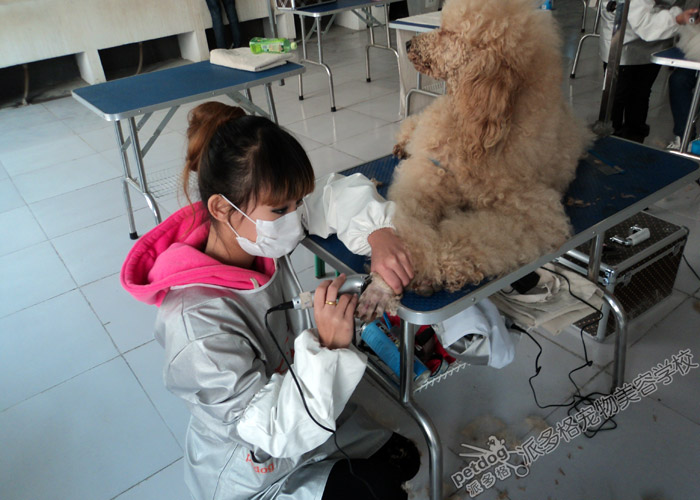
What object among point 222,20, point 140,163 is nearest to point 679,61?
point 140,163

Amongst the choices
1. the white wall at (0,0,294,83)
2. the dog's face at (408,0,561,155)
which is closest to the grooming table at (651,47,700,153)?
the dog's face at (408,0,561,155)

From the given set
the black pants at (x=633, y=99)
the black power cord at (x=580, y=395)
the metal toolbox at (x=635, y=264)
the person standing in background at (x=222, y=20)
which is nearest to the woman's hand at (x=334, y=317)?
the black power cord at (x=580, y=395)

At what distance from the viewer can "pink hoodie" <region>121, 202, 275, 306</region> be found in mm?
952

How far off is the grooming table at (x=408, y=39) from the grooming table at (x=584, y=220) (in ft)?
4.85

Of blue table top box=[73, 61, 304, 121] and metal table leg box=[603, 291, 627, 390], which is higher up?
blue table top box=[73, 61, 304, 121]

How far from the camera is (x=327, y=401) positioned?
825mm

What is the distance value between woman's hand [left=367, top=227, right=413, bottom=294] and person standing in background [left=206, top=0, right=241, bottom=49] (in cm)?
507

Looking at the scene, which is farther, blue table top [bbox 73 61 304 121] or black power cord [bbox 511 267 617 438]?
blue table top [bbox 73 61 304 121]

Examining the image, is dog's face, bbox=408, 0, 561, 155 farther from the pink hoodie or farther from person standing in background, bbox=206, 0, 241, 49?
person standing in background, bbox=206, 0, 241, 49

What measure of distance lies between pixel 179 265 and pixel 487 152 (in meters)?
0.68

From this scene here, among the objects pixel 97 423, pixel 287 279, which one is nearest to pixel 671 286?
pixel 287 279

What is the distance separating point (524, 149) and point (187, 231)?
759 millimetres

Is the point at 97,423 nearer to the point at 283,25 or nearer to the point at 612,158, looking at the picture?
the point at 612,158

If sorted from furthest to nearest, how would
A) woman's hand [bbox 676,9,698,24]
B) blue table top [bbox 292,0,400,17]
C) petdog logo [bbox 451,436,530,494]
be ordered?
blue table top [bbox 292,0,400,17] < woman's hand [bbox 676,9,698,24] < petdog logo [bbox 451,436,530,494]
